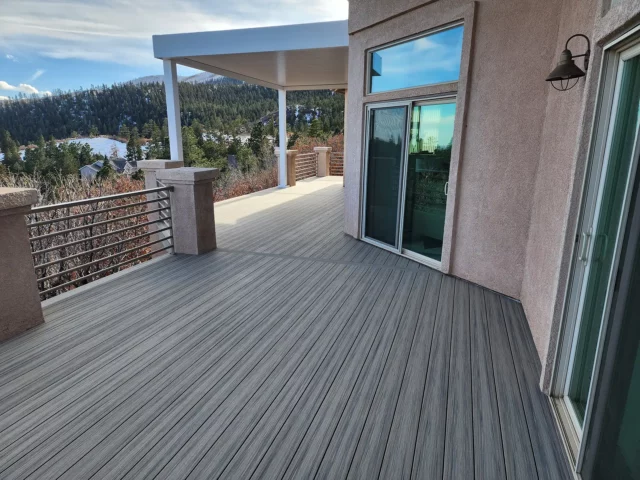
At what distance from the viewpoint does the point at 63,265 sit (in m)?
5.27

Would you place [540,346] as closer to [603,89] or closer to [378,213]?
[603,89]

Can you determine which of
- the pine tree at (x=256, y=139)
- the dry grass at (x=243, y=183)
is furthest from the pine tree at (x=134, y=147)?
the dry grass at (x=243, y=183)

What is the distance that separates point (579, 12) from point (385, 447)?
287 centimetres

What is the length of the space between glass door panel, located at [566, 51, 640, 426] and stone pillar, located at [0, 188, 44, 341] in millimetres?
3740

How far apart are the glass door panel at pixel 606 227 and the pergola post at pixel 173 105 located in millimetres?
6541

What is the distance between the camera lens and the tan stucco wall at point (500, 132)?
3.37 meters

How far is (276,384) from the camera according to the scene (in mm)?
2438

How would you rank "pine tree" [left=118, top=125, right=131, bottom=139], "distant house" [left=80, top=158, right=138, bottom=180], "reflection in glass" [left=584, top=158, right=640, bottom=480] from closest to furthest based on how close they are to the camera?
"reflection in glass" [left=584, top=158, right=640, bottom=480] → "distant house" [left=80, top=158, right=138, bottom=180] → "pine tree" [left=118, top=125, right=131, bottom=139]

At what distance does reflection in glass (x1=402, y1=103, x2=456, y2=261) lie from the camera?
4.43 meters

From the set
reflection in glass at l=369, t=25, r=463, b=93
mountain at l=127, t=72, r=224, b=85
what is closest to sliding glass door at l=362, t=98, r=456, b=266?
reflection in glass at l=369, t=25, r=463, b=93

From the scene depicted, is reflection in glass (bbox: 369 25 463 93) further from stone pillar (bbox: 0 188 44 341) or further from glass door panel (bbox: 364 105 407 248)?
stone pillar (bbox: 0 188 44 341)

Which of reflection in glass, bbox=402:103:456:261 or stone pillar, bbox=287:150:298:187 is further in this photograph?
stone pillar, bbox=287:150:298:187

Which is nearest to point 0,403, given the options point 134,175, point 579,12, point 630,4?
point 630,4

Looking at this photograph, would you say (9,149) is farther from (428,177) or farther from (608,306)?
(608,306)
